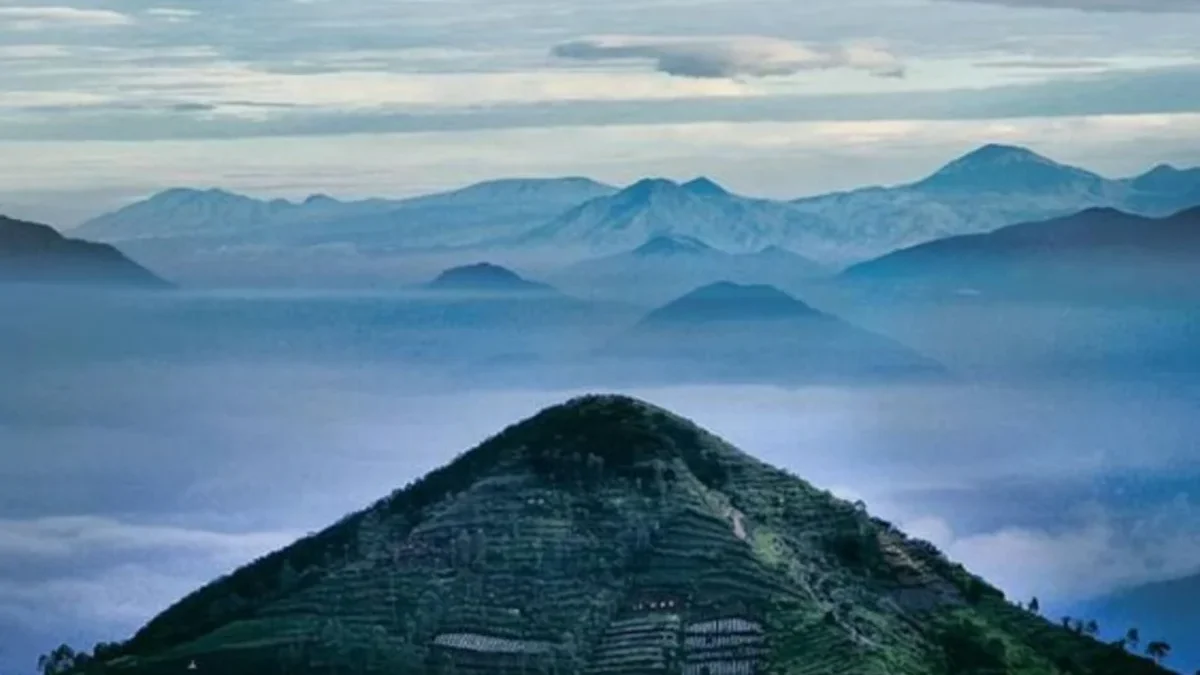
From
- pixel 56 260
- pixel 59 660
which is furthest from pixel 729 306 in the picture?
pixel 59 660

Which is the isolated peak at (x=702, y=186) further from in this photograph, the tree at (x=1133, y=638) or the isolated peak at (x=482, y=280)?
the tree at (x=1133, y=638)

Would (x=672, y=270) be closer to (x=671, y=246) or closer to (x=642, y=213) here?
(x=671, y=246)

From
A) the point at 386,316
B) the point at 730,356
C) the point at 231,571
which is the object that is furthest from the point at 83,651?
the point at 730,356


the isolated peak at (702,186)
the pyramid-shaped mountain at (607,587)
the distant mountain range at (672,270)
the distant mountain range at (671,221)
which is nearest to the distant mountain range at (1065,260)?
the distant mountain range at (672,270)

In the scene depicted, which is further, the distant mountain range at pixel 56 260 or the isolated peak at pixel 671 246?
the isolated peak at pixel 671 246

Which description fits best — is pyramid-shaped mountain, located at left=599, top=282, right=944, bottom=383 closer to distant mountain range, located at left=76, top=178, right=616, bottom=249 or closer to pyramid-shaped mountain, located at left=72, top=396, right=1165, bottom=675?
distant mountain range, located at left=76, top=178, right=616, bottom=249

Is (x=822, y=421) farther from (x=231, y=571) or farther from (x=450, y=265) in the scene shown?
(x=231, y=571)

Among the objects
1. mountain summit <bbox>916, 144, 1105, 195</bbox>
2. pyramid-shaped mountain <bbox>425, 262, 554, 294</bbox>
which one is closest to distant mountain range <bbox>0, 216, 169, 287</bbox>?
pyramid-shaped mountain <bbox>425, 262, 554, 294</bbox>
